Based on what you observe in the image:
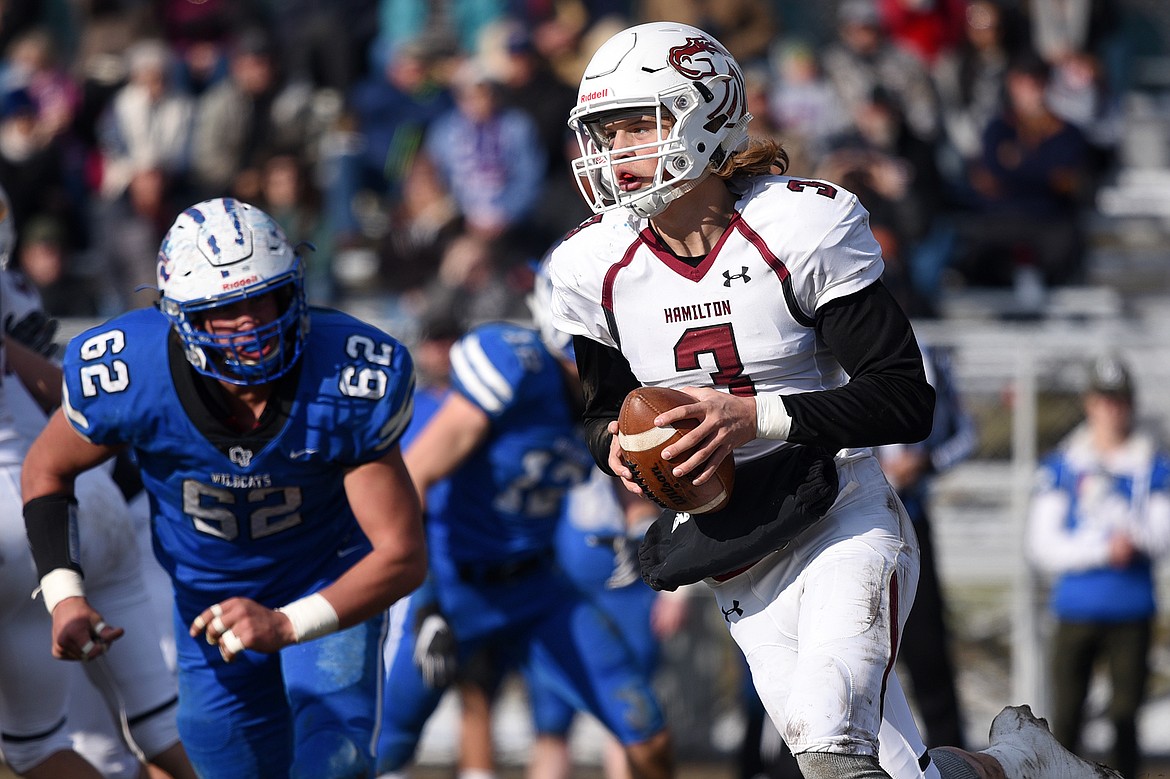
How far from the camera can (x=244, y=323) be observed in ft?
13.2

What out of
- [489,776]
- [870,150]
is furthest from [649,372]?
[870,150]

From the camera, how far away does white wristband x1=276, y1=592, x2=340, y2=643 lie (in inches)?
154

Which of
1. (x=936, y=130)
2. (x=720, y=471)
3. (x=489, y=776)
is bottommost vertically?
(x=489, y=776)

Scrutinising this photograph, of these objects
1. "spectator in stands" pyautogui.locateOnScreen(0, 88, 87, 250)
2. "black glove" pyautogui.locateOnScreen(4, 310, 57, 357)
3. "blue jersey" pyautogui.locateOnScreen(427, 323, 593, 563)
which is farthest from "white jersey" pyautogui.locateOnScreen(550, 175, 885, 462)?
"spectator in stands" pyautogui.locateOnScreen(0, 88, 87, 250)

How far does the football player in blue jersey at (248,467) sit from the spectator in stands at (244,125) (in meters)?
6.22

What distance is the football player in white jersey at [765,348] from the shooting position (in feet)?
11.3

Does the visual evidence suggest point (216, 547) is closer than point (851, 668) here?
No

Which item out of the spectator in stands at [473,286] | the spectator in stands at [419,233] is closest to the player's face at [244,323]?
the spectator in stands at [473,286]

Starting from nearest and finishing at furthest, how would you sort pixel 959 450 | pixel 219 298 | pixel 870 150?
pixel 219 298, pixel 959 450, pixel 870 150

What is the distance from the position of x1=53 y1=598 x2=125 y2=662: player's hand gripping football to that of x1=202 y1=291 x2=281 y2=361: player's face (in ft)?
2.40

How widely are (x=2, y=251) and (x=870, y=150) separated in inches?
232

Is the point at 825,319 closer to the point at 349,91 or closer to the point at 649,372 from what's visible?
the point at 649,372

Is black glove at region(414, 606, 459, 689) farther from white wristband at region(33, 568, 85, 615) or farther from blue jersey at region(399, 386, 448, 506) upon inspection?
white wristband at region(33, 568, 85, 615)

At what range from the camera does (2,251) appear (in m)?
5.00
